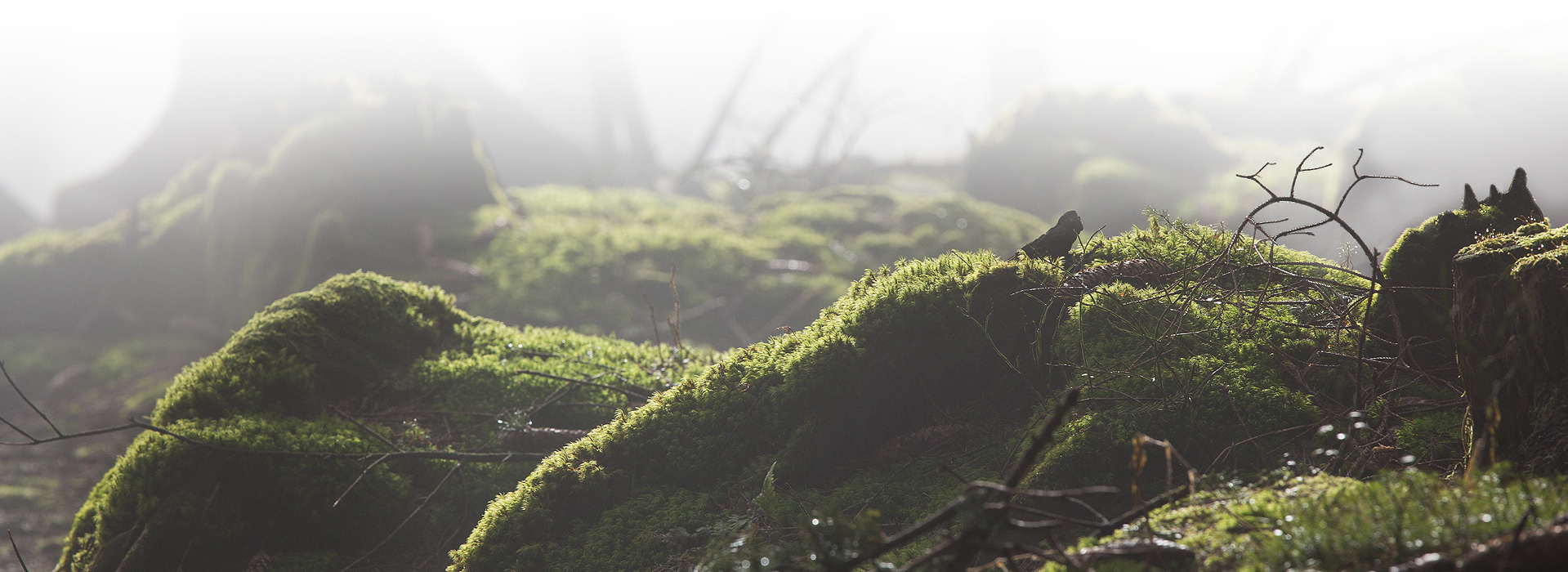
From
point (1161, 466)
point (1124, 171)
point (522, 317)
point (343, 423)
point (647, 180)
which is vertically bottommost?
point (1161, 466)

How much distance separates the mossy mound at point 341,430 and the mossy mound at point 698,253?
5.06m

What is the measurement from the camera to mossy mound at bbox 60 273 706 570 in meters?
4.13

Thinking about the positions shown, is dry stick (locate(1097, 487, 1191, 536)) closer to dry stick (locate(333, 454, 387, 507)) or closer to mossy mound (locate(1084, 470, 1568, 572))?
mossy mound (locate(1084, 470, 1568, 572))

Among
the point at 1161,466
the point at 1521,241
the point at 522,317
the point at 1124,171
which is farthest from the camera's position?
the point at 1124,171

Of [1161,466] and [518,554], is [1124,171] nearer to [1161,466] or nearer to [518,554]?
[1161,466]

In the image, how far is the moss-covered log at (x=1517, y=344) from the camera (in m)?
2.40

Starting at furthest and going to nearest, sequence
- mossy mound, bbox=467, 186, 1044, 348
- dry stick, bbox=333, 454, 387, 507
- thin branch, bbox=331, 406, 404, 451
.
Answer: mossy mound, bbox=467, 186, 1044, 348 → thin branch, bbox=331, 406, 404, 451 → dry stick, bbox=333, 454, 387, 507

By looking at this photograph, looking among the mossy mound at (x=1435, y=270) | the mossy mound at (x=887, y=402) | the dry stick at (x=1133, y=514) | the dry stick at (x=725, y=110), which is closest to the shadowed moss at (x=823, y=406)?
the mossy mound at (x=887, y=402)

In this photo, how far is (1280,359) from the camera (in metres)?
3.50

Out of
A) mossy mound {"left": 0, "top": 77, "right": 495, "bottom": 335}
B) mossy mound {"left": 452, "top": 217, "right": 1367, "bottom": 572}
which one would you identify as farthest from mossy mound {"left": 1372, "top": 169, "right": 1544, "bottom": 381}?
mossy mound {"left": 0, "top": 77, "right": 495, "bottom": 335}

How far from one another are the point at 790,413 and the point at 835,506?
55 cm

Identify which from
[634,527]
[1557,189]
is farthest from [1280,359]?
[1557,189]

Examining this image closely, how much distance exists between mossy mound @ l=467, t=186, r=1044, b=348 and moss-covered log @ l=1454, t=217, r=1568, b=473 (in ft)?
29.2

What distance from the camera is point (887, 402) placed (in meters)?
3.92
